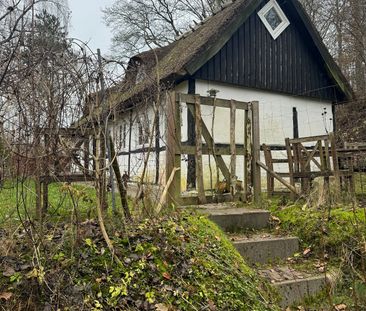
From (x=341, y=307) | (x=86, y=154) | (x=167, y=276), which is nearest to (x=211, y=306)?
(x=167, y=276)

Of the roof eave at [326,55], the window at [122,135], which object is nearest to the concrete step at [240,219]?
the window at [122,135]

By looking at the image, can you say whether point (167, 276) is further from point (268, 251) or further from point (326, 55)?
point (326, 55)

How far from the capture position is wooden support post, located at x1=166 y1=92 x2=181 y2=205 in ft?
17.0

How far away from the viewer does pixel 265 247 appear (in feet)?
14.2

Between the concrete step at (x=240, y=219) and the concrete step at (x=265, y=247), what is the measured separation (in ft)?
0.90

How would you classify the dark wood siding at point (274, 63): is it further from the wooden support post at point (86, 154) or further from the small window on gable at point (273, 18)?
the wooden support post at point (86, 154)

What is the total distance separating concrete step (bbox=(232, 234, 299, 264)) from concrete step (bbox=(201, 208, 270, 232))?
0.90 feet

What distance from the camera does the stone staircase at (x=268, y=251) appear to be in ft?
12.1

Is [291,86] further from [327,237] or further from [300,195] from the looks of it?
[327,237]

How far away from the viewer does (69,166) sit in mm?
3707

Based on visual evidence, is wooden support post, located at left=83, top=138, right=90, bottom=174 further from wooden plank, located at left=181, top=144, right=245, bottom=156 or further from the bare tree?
the bare tree

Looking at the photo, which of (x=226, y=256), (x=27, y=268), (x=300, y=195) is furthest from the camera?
(x=300, y=195)

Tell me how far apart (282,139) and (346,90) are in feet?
10.9

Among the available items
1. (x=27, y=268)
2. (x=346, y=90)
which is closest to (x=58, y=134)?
(x=27, y=268)
